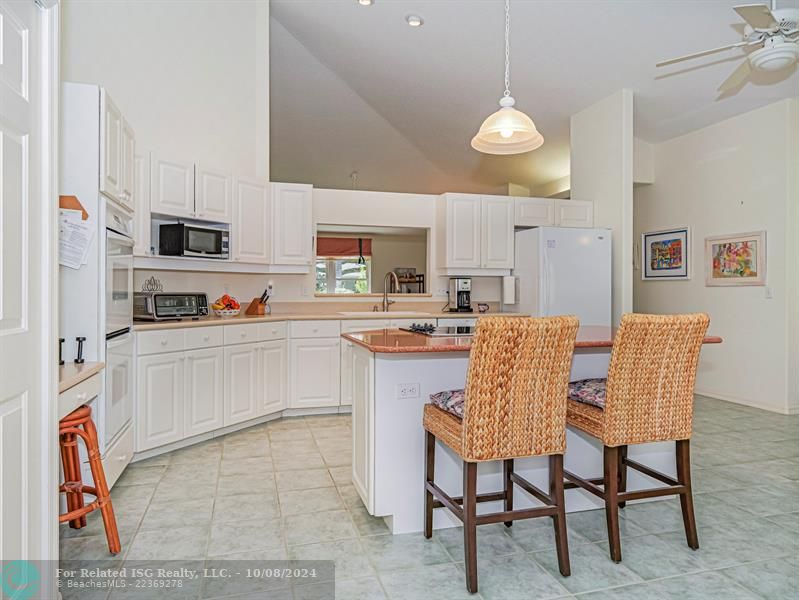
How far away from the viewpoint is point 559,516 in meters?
2.07

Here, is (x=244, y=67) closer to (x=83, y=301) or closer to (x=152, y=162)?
(x=152, y=162)

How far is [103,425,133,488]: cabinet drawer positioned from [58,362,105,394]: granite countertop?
53 centimetres

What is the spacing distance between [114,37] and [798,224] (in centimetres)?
600

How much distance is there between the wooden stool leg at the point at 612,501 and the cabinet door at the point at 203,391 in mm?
2728

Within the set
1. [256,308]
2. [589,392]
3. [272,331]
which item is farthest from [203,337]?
[589,392]

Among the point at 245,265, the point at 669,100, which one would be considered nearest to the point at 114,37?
the point at 245,265

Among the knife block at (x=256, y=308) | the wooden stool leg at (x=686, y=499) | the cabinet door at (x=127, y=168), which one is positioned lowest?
the wooden stool leg at (x=686, y=499)

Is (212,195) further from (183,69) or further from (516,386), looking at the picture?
(516,386)

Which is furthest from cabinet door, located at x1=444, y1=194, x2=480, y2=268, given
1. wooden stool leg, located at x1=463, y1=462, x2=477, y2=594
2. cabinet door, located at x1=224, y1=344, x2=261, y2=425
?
wooden stool leg, located at x1=463, y1=462, x2=477, y2=594

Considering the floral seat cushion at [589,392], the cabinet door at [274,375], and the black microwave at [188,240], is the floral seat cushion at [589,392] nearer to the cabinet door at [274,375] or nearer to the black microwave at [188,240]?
the cabinet door at [274,375]

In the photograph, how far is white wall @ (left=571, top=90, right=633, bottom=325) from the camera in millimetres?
5044

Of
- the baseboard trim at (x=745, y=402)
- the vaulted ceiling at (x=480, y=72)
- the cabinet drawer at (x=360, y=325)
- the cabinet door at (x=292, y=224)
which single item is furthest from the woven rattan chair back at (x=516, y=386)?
the baseboard trim at (x=745, y=402)

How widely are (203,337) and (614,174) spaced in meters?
4.09

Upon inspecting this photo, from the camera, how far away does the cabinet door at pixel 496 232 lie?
537 centimetres
